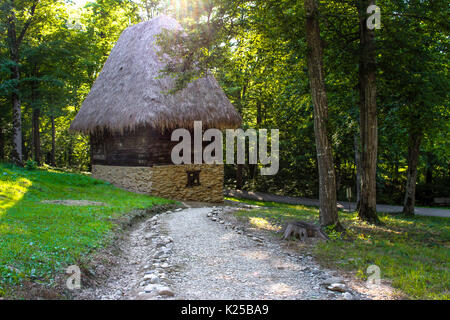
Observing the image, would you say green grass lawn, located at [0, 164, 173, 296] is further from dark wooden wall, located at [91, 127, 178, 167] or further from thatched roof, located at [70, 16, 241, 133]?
thatched roof, located at [70, 16, 241, 133]

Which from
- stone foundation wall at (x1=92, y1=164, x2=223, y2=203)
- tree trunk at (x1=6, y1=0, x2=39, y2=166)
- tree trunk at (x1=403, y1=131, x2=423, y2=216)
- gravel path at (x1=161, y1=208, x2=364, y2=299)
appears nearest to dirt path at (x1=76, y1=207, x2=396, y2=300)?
gravel path at (x1=161, y1=208, x2=364, y2=299)

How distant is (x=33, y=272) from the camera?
4.32 meters

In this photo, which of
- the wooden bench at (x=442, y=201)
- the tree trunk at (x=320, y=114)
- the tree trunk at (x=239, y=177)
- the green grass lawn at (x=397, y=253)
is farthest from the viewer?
the tree trunk at (x=239, y=177)

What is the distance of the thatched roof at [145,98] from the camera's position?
14.6m

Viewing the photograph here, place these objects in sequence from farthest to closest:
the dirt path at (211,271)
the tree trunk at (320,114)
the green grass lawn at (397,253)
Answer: the tree trunk at (320,114) < the green grass lawn at (397,253) < the dirt path at (211,271)

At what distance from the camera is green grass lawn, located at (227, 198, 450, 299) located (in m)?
4.59

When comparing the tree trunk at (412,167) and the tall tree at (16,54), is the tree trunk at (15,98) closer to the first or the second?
the tall tree at (16,54)

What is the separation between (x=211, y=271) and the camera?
536 centimetres

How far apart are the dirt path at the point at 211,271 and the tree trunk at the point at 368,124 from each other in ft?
13.8

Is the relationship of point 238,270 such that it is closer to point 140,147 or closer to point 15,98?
point 140,147

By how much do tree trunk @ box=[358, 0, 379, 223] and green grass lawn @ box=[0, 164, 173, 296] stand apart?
280 inches

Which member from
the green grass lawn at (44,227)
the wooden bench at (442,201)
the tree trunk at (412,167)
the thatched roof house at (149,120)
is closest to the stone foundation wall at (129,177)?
the thatched roof house at (149,120)

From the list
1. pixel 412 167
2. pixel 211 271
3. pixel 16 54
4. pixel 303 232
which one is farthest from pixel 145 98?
pixel 412 167

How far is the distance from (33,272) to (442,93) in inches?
449
